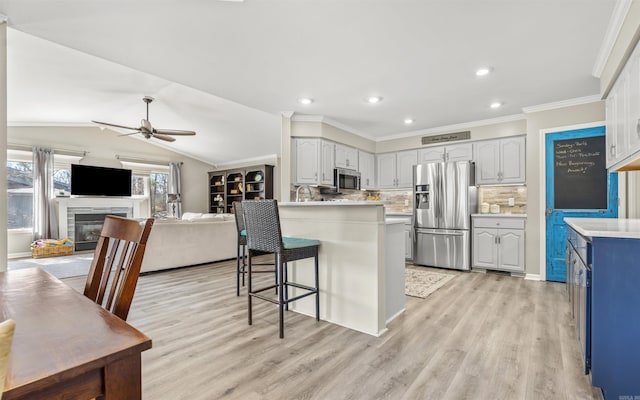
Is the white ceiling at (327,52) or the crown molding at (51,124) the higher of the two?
the crown molding at (51,124)

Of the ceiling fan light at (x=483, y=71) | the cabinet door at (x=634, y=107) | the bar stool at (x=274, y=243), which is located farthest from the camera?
the ceiling fan light at (x=483, y=71)

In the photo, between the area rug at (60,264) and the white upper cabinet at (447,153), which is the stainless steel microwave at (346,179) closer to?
the white upper cabinet at (447,153)

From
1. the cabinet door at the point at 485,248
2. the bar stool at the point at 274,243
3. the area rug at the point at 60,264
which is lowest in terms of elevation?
the area rug at the point at 60,264

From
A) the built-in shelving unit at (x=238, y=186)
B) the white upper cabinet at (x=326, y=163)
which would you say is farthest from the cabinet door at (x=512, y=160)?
the built-in shelving unit at (x=238, y=186)

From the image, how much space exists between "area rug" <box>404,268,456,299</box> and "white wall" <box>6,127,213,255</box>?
23.0 feet

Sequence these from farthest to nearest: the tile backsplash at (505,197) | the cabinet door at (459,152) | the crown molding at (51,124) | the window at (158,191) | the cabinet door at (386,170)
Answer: the window at (158,191)
the crown molding at (51,124)
the cabinet door at (386,170)
the cabinet door at (459,152)
the tile backsplash at (505,197)

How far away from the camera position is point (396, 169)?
5.80 meters

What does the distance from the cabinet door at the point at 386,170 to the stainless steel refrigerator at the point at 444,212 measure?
0.66 metres

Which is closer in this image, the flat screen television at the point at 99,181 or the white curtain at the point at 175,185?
the flat screen television at the point at 99,181

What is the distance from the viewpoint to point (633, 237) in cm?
150

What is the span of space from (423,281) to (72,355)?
4023 millimetres

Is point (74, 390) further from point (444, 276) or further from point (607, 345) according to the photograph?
point (444, 276)

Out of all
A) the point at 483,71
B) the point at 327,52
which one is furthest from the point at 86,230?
the point at 483,71

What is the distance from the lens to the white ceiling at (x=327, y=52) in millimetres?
2197
